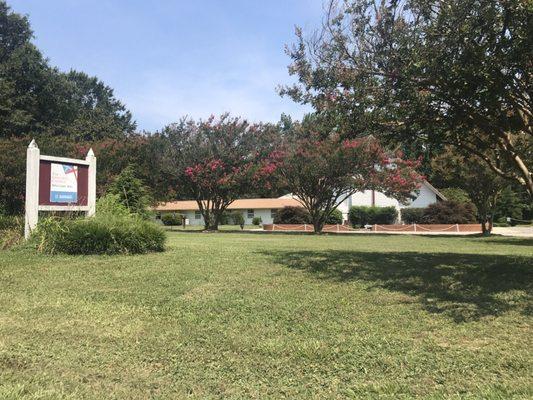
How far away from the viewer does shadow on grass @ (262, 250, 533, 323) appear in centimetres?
664

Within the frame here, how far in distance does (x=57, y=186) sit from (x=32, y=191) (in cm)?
78

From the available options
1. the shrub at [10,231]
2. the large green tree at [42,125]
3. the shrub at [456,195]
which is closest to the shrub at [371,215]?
the shrub at [456,195]

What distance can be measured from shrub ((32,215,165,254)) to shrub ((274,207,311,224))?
36.6 meters

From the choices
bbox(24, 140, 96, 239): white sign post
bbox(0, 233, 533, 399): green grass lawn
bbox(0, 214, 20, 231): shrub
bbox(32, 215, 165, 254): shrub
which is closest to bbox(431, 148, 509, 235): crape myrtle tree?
bbox(24, 140, 96, 239): white sign post

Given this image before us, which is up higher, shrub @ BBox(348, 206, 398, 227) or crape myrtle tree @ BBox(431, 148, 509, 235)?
crape myrtle tree @ BBox(431, 148, 509, 235)

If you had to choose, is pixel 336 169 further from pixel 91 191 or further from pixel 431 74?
pixel 431 74

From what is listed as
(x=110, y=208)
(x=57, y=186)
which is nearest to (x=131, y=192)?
(x=57, y=186)

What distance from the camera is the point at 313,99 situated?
1208 centimetres

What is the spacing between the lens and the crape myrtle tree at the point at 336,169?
30.4 meters

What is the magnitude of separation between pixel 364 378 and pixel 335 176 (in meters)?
27.8

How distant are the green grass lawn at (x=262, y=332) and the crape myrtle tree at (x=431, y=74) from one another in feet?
10.9

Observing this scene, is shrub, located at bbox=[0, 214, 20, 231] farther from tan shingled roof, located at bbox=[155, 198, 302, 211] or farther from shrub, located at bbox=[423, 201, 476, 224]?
tan shingled roof, located at bbox=[155, 198, 302, 211]

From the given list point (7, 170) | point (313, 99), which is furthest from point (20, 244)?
point (7, 170)

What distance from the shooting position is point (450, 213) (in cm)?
4456
